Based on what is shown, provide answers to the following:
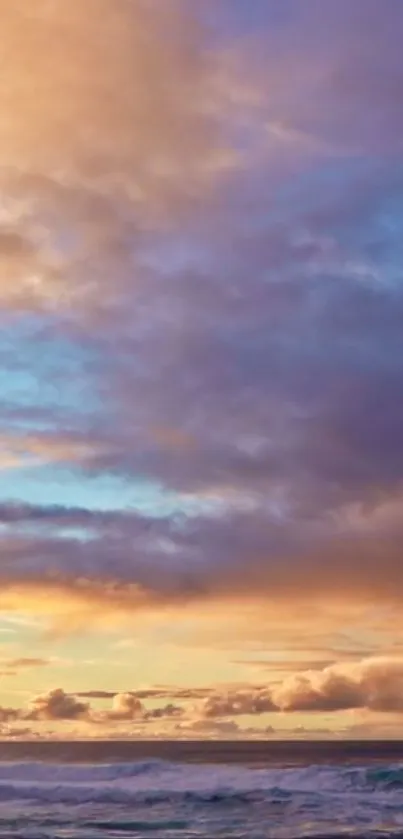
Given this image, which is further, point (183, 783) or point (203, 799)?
point (183, 783)

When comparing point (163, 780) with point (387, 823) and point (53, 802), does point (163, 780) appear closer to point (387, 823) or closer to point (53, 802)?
point (53, 802)

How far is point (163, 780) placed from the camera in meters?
41.1

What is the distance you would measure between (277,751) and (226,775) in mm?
21976

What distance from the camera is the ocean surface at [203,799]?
2625 cm

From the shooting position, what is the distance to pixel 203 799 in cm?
3409

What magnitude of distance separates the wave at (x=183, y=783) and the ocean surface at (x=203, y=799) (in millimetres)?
40

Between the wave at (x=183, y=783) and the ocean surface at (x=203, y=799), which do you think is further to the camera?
the wave at (x=183, y=783)

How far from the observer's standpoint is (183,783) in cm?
3988

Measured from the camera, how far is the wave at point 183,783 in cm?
3500

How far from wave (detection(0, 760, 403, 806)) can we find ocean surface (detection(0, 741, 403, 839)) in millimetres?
40

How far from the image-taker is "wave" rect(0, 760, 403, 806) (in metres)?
35.0

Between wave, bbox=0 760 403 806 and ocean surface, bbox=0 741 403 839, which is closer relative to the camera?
ocean surface, bbox=0 741 403 839

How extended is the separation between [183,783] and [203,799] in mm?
6029

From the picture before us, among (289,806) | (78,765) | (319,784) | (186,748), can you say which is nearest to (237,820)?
(289,806)
